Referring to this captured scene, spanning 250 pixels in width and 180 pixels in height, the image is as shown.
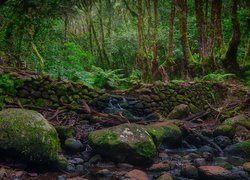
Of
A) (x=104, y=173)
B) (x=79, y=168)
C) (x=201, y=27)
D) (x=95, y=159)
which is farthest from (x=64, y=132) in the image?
(x=201, y=27)

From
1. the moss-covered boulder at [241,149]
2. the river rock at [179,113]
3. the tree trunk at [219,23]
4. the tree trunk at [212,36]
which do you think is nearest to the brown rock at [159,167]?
the moss-covered boulder at [241,149]

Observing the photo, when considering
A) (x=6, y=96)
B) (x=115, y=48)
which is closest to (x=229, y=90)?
(x=6, y=96)

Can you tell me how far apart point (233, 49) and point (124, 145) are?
9.85m

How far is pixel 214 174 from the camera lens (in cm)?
594

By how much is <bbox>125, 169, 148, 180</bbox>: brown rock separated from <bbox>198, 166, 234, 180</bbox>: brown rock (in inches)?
38.2

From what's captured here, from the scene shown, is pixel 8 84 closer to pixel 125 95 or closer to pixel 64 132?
pixel 64 132

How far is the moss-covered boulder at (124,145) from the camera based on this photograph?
21.2 ft

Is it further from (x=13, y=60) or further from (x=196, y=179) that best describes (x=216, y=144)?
(x=13, y=60)

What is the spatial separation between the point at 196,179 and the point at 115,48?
16853 mm

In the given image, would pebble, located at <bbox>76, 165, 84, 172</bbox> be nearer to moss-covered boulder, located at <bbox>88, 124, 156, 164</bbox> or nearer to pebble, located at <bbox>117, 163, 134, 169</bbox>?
moss-covered boulder, located at <bbox>88, 124, 156, 164</bbox>

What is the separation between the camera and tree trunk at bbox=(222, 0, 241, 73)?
14539 mm

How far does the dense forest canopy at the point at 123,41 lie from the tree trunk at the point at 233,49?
4cm

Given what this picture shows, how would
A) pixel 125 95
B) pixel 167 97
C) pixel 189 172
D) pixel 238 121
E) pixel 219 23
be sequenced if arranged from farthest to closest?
pixel 219 23 < pixel 167 97 < pixel 125 95 < pixel 238 121 < pixel 189 172

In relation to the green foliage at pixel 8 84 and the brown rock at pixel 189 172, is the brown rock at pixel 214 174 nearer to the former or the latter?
the brown rock at pixel 189 172
